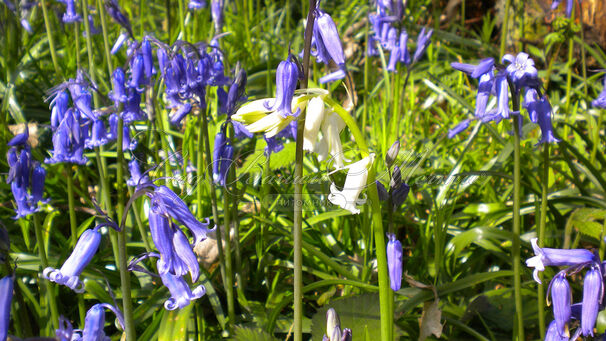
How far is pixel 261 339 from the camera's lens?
2113 millimetres

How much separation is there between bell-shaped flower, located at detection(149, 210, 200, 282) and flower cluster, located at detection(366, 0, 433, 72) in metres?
2.97

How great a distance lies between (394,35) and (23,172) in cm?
297

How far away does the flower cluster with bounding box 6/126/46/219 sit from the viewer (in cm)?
235

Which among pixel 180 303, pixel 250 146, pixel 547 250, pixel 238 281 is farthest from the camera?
pixel 250 146

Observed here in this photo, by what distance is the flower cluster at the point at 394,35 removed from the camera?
4129 mm

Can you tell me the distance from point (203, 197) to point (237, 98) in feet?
3.41


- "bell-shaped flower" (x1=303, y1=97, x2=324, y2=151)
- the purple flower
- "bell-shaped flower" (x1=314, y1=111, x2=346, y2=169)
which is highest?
"bell-shaped flower" (x1=303, y1=97, x2=324, y2=151)

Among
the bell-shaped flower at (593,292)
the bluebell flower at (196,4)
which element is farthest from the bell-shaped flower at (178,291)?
the bluebell flower at (196,4)

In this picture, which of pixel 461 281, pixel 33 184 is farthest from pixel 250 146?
pixel 461 281

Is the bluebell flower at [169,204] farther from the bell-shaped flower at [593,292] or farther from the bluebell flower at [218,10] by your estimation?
the bluebell flower at [218,10]

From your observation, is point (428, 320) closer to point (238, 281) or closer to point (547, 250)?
point (547, 250)

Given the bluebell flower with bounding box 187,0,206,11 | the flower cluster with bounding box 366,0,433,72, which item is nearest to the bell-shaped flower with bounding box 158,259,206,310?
the bluebell flower with bounding box 187,0,206,11

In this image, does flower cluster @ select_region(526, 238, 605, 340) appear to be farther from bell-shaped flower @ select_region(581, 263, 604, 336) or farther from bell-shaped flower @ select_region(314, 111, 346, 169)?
bell-shaped flower @ select_region(314, 111, 346, 169)

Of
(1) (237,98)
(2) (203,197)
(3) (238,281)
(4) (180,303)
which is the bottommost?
(3) (238,281)
